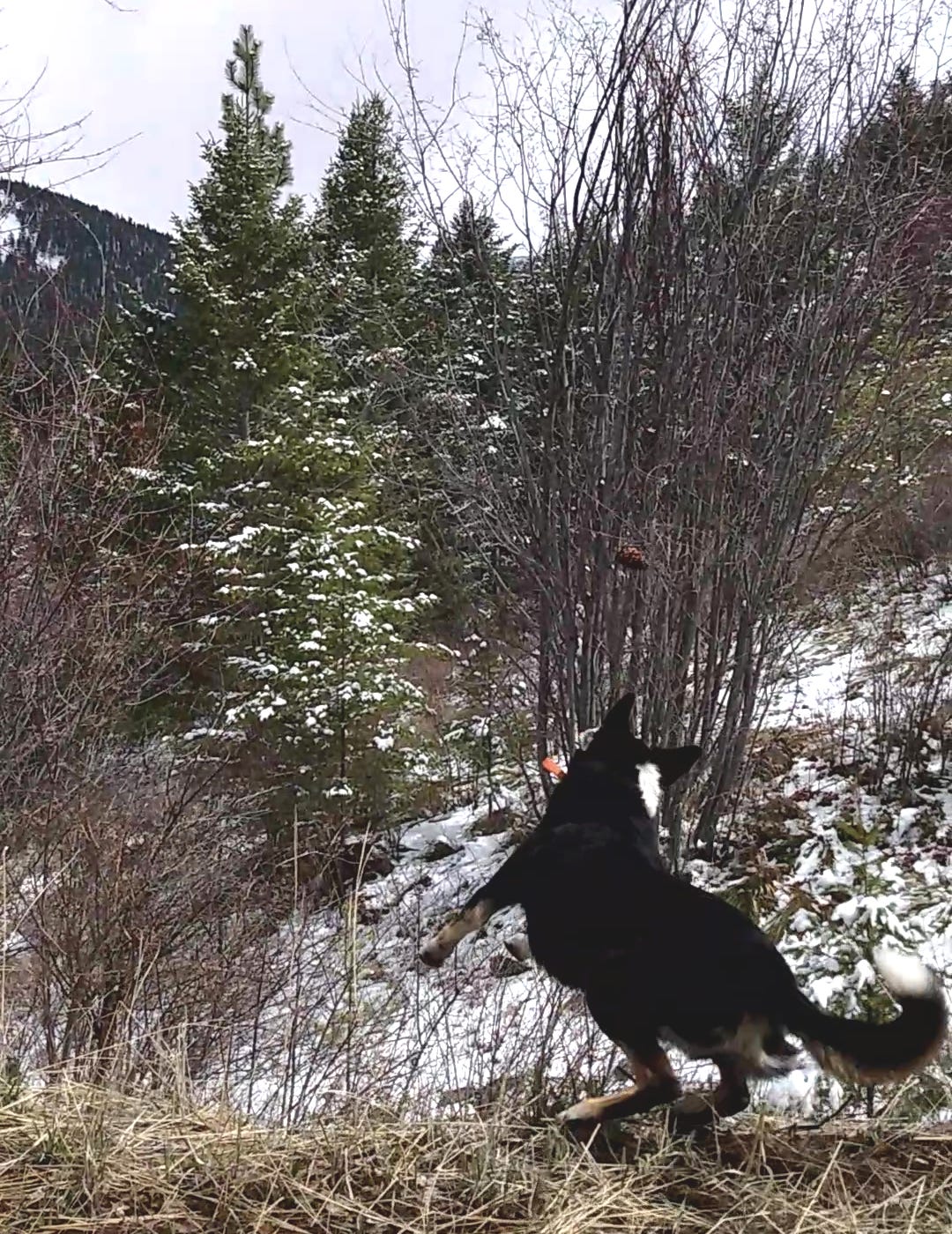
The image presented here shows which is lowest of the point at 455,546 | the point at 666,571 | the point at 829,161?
the point at 666,571

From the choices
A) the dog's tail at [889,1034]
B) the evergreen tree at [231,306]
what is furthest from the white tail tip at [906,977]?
the evergreen tree at [231,306]

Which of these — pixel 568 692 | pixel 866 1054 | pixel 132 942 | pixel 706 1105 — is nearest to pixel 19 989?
pixel 132 942

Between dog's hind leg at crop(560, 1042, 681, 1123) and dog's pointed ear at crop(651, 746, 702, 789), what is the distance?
867 millimetres

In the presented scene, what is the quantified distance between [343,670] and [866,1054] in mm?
8133

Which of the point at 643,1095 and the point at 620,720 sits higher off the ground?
the point at 620,720

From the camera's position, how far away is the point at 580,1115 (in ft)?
7.41

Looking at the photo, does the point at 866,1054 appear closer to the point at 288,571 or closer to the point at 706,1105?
the point at 706,1105

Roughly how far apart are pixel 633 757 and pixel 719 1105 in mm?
942

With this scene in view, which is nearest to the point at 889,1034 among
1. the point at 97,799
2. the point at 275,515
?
the point at 97,799

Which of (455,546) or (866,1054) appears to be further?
(455,546)

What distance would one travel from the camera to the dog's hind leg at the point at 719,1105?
2.26 metres

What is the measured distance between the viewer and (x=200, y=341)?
555 inches

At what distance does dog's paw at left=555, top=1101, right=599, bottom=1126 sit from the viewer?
2.25 m

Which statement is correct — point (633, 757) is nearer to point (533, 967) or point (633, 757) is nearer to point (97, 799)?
point (533, 967)
